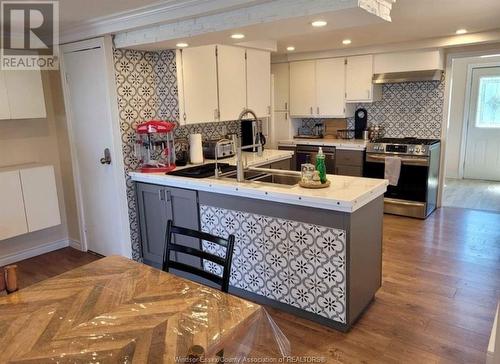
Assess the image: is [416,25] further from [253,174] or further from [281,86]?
[281,86]

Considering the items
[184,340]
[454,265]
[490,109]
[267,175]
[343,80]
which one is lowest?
[454,265]

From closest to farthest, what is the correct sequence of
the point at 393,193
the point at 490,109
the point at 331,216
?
the point at 331,216 → the point at 393,193 → the point at 490,109

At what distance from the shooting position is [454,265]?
3471mm

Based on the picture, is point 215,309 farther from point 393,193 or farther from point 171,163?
point 393,193

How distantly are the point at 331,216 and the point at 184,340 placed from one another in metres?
1.33

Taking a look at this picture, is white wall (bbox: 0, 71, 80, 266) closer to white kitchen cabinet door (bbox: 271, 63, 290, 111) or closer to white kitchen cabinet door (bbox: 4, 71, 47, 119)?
white kitchen cabinet door (bbox: 4, 71, 47, 119)

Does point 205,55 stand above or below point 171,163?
above

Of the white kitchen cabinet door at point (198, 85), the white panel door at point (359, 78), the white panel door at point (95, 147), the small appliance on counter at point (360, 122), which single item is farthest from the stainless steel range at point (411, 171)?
the white panel door at point (95, 147)

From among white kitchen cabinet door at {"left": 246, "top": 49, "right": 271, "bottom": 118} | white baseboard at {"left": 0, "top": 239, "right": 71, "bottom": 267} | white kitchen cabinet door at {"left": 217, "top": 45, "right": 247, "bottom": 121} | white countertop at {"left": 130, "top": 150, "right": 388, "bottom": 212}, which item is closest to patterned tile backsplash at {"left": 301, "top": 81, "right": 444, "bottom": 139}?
white kitchen cabinet door at {"left": 246, "top": 49, "right": 271, "bottom": 118}

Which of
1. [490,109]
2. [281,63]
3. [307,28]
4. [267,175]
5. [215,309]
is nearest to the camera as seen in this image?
[215,309]

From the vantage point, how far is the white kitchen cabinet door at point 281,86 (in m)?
5.86

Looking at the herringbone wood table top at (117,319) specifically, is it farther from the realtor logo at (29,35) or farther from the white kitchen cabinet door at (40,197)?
the white kitchen cabinet door at (40,197)

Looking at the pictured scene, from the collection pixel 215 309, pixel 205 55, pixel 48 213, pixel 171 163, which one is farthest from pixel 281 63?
pixel 215 309

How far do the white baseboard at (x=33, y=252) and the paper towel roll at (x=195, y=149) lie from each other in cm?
171
